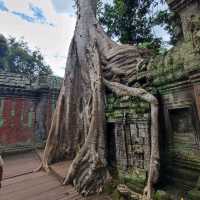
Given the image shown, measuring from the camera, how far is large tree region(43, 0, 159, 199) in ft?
11.3

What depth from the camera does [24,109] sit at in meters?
8.07

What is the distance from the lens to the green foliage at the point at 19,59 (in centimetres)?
Answer: 1628

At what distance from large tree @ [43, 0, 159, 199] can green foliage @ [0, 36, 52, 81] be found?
42.4 ft

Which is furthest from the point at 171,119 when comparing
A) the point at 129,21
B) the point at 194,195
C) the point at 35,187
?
the point at 129,21

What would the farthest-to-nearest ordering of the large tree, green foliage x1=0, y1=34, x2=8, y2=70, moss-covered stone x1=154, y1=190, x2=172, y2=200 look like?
green foliage x1=0, y1=34, x2=8, y2=70 → the large tree → moss-covered stone x1=154, y1=190, x2=172, y2=200

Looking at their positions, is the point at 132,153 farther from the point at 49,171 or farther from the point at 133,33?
the point at 133,33

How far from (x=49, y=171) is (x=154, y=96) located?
10.9 ft

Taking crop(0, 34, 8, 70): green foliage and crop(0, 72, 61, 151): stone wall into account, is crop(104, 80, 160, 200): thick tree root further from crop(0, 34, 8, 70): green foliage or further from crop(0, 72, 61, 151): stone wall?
crop(0, 34, 8, 70): green foliage

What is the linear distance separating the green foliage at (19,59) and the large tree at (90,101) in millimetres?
12935

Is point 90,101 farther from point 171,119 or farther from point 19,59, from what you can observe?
point 19,59

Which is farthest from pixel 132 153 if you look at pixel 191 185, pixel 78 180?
pixel 78 180

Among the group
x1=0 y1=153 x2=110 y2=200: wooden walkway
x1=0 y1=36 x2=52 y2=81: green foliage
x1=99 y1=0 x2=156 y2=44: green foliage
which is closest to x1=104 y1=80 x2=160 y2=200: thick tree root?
x1=0 y1=153 x2=110 y2=200: wooden walkway

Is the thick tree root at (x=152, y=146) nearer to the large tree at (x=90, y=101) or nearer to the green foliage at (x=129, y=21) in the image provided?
the large tree at (x=90, y=101)

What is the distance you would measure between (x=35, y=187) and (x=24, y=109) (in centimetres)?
509
